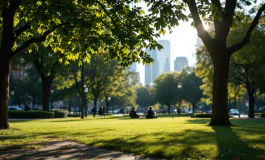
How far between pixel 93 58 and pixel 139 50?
43.9 meters

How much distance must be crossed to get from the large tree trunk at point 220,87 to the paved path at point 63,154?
30.5 feet

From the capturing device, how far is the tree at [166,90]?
268 ft

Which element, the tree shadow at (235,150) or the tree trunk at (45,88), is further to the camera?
the tree trunk at (45,88)

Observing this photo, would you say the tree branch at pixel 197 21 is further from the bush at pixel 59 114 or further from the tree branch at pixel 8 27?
the bush at pixel 59 114

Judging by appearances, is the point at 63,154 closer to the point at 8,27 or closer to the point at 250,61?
the point at 8,27

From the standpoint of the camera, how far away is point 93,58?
57375 millimetres

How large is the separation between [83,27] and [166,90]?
71.8 meters

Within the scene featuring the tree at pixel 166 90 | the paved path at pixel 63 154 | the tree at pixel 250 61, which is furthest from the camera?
the tree at pixel 166 90

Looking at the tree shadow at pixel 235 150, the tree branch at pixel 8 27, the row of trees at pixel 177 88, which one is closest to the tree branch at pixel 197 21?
the tree shadow at pixel 235 150

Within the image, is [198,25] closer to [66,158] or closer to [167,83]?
[66,158]

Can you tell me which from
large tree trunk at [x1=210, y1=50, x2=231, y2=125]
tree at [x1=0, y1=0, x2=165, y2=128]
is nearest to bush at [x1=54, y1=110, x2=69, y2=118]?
tree at [x1=0, y1=0, x2=165, y2=128]

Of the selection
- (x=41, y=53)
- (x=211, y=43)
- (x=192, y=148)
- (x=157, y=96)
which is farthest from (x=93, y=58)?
(x=192, y=148)

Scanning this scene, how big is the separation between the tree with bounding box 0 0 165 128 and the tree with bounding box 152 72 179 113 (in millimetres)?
66683

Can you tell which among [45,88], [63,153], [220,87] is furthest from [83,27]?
[45,88]
